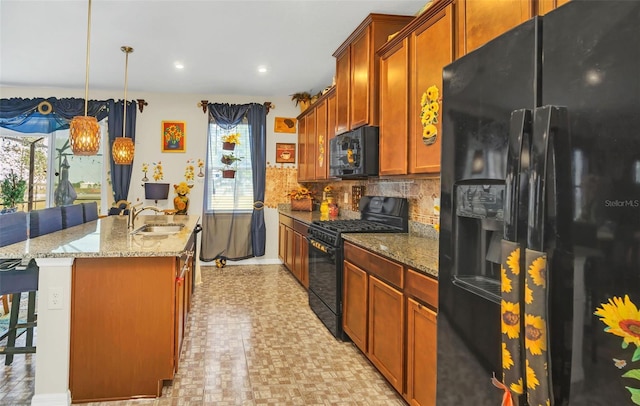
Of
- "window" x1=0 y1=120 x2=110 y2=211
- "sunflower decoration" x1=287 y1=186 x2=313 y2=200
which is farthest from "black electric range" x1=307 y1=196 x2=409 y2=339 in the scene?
"window" x1=0 y1=120 x2=110 y2=211

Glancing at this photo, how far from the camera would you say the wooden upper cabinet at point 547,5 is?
1.45 meters

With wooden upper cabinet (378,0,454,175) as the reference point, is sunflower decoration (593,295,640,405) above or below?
below

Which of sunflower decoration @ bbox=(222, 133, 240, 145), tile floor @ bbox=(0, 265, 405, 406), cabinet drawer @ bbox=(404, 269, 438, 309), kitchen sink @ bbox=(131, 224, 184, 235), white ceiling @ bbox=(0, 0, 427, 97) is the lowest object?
tile floor @ bbox=(0, 265, 405, 406)

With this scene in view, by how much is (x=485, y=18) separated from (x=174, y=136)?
16.8 feet

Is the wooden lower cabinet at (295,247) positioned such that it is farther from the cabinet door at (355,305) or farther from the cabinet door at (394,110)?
the cabinet door at (394,110)

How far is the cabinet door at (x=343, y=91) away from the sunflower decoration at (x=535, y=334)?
2999 mm

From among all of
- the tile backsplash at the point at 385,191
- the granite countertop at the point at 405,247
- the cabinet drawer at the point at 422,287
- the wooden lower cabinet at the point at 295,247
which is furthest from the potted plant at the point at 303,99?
the cabinet drawer at the point at 422,287

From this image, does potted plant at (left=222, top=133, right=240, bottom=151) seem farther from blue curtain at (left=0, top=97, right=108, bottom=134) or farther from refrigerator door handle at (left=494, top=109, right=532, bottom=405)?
refrigerator door handle at (left=494, top=109, right=532, bottom=405)

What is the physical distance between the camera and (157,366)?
89.9 inches

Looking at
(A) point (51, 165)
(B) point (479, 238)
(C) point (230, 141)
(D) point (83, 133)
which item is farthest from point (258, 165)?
(B) point (479, 238)

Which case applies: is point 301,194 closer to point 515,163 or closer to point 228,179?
point 228,179

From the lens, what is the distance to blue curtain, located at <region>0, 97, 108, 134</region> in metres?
5.51

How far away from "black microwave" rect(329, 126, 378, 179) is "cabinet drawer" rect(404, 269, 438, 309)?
1.34 metres

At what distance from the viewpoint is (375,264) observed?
2477 millimetres
